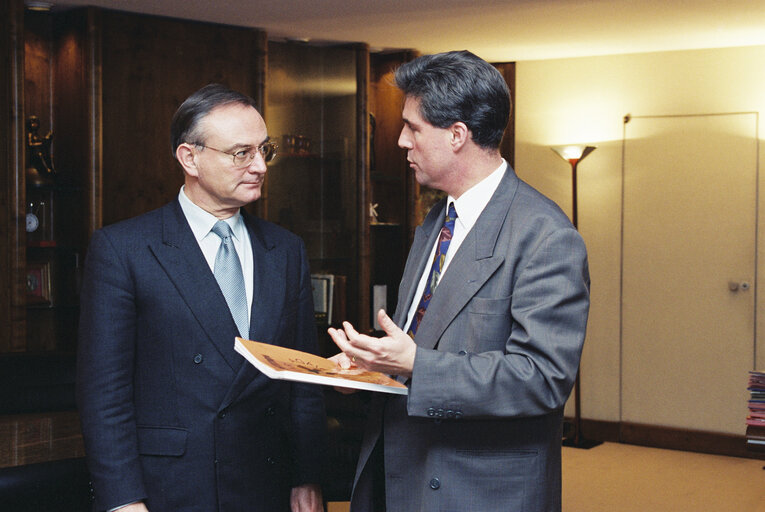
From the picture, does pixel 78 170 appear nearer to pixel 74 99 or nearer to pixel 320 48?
pixel 74 99

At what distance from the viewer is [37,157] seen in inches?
190

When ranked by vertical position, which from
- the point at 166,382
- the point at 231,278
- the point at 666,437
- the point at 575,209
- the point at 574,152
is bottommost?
the point at 666,437

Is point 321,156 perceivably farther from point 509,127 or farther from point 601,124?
point 601,124

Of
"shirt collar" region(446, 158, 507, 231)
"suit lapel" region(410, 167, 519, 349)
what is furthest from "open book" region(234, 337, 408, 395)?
"shirt collar" region(446, 158, 507, 231)

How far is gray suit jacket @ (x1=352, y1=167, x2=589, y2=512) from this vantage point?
1.62 meters

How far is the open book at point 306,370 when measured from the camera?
61.3 inches

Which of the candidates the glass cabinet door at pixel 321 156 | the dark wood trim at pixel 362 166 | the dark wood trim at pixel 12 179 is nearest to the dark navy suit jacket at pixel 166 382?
the dark wood trim at pixel 12 179

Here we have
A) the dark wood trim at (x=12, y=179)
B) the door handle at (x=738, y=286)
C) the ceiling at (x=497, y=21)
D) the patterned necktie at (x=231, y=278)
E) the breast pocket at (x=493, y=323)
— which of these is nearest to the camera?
the breast pocket at (x=493, y=323)

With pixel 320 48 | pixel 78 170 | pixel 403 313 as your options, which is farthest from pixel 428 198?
pixel 403 313

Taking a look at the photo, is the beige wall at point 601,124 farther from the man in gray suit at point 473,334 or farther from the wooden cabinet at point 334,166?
the man in gray suit at point 473,334

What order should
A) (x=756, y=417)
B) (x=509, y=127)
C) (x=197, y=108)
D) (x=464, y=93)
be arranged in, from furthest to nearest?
1. (x=509, y=127)
2. (x=756, y=417)
3. (x=197, y=108)
4. (x=464, y=93)

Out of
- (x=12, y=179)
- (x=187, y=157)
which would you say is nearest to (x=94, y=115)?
(x=12, y=179)

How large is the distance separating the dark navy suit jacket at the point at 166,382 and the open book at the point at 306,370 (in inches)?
10.7

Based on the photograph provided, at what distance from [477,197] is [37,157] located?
3.73 m
